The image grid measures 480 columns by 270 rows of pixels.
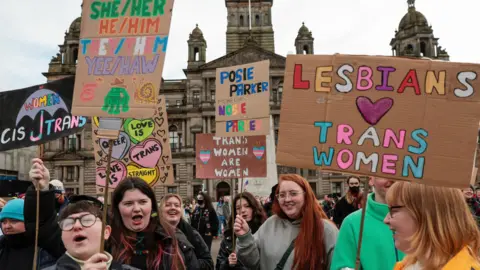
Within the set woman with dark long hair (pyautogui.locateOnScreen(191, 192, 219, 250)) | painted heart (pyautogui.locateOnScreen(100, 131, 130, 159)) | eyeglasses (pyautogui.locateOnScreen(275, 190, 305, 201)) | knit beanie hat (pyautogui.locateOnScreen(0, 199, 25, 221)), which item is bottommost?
woman with dark long hair (pyautogui.locateOnScreen(191, 192, 219, 250))

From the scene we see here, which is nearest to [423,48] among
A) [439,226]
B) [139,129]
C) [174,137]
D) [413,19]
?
[413,19]

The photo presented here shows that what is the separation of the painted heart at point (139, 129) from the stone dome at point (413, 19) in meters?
40.0

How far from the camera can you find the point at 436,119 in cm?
254

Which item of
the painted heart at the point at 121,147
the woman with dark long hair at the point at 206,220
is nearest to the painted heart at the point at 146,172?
the painted heart at the point at 121,147

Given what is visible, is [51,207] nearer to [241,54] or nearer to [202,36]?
[241,54]

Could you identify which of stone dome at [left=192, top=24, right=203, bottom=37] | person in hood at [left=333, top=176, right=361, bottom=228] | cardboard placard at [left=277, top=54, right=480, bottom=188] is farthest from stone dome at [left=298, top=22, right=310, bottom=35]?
cardboard placard at [left=277, top=54, right=480, bottom=188]

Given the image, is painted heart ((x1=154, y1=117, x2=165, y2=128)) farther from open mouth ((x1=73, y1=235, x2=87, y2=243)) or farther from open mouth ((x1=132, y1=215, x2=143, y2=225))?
open mouth ((x1=73, y1=235, x2=87, y2=243))

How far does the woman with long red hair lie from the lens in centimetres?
338

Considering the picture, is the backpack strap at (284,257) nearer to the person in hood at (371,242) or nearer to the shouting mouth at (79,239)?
the person in hood at (371,242)

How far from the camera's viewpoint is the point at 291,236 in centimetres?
354

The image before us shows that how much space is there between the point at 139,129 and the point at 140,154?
42 centimetres

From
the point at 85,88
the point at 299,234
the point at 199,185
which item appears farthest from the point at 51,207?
the point at 199,185

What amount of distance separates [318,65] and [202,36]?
41286 millimetres

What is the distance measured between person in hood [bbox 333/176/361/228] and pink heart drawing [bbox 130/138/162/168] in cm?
286
